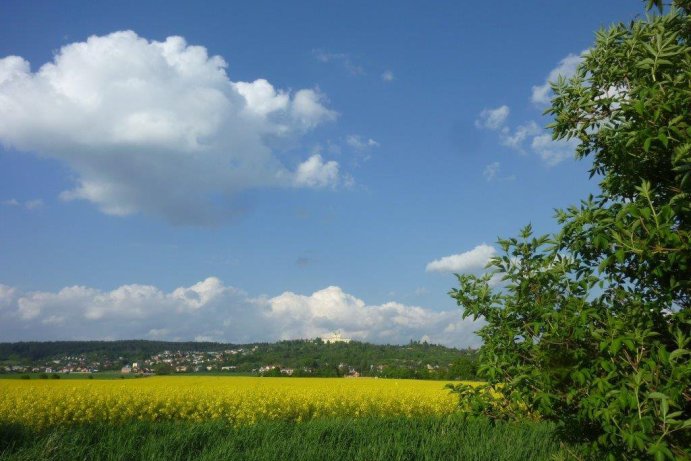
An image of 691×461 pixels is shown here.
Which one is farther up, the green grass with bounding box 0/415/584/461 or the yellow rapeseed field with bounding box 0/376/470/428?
the green grass with bounding box 0/415/584/461

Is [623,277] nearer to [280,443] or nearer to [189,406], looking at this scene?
[280,443]

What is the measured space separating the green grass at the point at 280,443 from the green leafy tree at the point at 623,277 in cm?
182

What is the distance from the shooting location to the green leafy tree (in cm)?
391

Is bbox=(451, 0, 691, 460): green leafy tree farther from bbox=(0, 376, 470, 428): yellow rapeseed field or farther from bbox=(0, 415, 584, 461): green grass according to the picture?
bbox=(0, 376, 470, 428): yellow rapeseed field

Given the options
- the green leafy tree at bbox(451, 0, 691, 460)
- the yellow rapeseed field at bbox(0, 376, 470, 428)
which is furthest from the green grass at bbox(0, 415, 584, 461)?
the yellow rapeseed field at bbox(0, 376, 470, 428)

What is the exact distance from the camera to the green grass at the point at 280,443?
7746mm

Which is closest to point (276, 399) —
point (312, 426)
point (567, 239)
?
point (312, 426)

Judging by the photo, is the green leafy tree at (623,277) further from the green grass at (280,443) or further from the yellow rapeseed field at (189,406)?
the yellow rapeseed field at (189,406)

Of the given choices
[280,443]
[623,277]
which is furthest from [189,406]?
[623,277]

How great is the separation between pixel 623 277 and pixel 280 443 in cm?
605

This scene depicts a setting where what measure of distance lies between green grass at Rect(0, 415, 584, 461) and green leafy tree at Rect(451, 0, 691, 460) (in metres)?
1.82

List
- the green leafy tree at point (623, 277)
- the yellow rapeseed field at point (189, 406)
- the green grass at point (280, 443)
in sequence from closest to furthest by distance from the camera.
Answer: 1. the green leafy tree at point (623, 277)
2. the green grass at point (280, 443)
3. the yellow rapeseed field at point (189, 406)

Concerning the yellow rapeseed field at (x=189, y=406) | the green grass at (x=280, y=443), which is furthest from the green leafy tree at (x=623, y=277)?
the yellow rapeseed field at (x=189, y=406)

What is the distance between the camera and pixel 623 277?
16.3 ft
